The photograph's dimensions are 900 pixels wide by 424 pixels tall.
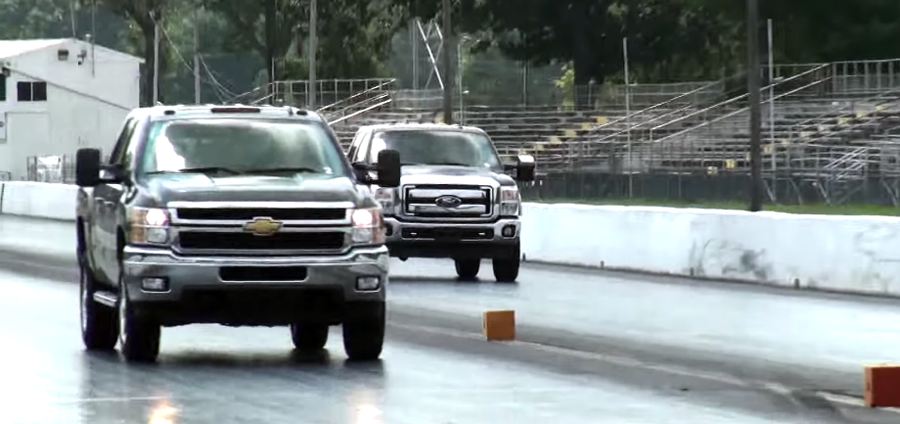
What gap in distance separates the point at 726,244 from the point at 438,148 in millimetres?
3990

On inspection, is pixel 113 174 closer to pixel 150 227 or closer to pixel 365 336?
pixel 150 227

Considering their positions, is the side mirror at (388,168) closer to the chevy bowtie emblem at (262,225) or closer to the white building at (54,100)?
the chevy bowtie emblem at (262,225)

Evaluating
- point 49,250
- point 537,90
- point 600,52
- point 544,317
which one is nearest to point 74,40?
point 537,90

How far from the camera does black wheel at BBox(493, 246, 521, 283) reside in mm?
28344

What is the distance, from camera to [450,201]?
92.8ft

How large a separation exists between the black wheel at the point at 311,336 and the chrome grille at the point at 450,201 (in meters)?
10.7

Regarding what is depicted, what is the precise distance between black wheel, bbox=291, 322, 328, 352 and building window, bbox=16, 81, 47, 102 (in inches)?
3344

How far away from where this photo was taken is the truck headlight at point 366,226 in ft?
52.0

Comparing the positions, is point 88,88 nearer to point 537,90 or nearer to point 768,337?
point 537,90

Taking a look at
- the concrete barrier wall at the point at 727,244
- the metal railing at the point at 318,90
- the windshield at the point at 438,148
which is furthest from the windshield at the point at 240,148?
the metal railing at the point at 318,90

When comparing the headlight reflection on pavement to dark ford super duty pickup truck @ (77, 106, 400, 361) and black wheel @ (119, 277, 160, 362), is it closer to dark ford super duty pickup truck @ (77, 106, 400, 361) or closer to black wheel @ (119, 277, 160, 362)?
dark ford super duty pickup truck @ (77, 106, 400, 361)

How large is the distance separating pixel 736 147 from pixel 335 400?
155ft

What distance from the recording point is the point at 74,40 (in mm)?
103562

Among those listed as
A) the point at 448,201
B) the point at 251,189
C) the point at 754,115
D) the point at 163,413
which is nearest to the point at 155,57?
the point at 754,115
